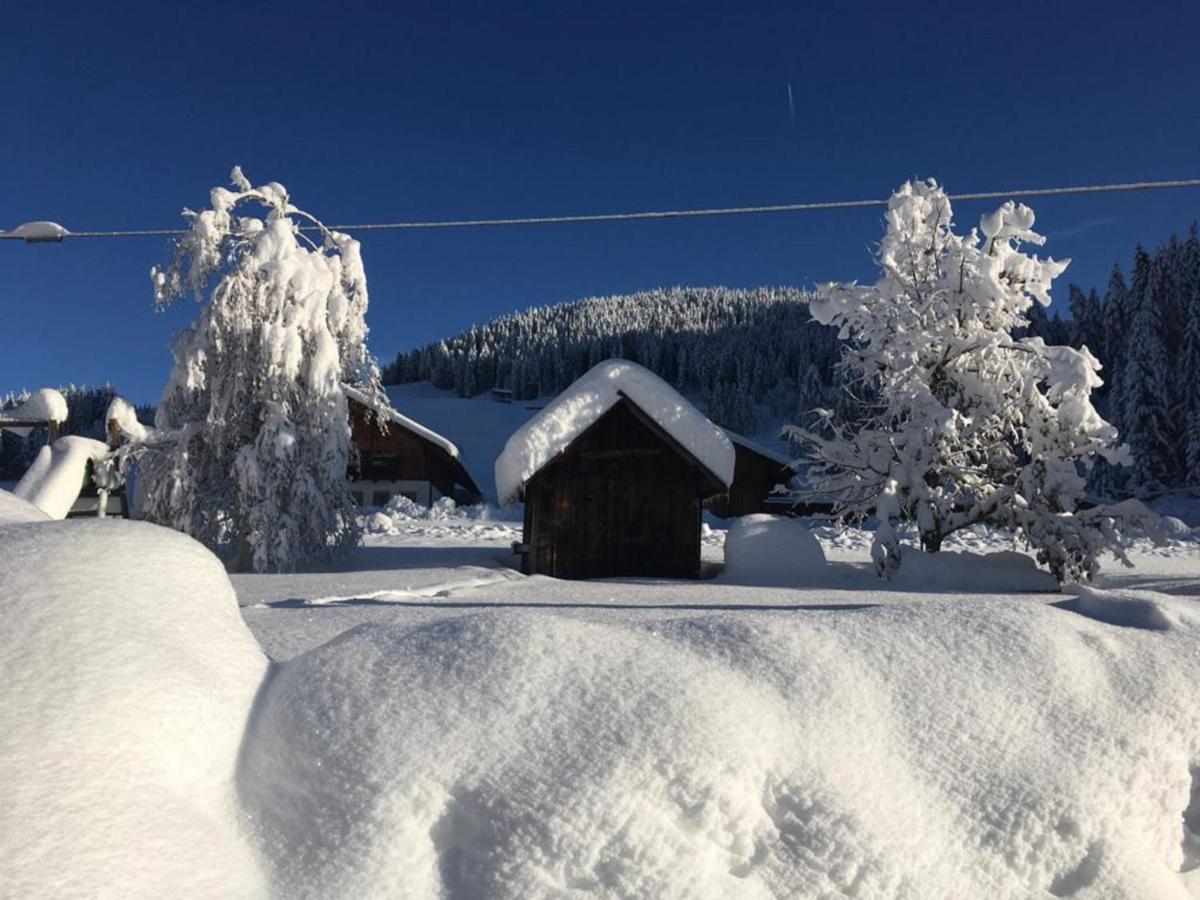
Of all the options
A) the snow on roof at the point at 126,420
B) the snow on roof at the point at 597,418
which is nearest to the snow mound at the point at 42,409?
the snow on roof at the point at 126,420

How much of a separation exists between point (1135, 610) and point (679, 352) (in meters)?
94.9

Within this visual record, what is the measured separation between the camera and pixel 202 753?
288 centimetres

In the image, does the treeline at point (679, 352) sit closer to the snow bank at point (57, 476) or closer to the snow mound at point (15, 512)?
the snow bank at point (57, 476)

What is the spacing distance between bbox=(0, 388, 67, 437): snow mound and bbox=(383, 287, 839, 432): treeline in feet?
179

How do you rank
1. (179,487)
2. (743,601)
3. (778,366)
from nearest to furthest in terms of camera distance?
(743,601)
(179,487)
(778,366)

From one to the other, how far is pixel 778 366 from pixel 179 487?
81.8 metres

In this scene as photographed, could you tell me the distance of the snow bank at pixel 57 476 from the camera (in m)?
9.72

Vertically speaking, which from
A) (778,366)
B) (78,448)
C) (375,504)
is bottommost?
(375,504)

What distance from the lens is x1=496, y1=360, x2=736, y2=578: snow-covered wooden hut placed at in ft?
48.6

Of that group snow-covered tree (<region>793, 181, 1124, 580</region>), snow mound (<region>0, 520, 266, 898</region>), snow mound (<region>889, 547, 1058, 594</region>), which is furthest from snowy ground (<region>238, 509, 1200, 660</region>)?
snow mound (<region>0, 520, 266, 898</region>)

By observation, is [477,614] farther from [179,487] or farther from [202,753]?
[179,487]

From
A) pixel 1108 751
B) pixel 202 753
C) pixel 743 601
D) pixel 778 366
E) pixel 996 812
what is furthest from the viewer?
pixel 778 366

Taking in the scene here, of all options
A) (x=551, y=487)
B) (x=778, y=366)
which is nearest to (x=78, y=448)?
(x=551, y=487)

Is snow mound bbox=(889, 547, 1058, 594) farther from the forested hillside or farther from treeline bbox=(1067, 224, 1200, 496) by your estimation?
treeline bbox=(1067, 224, 1200, 496)
